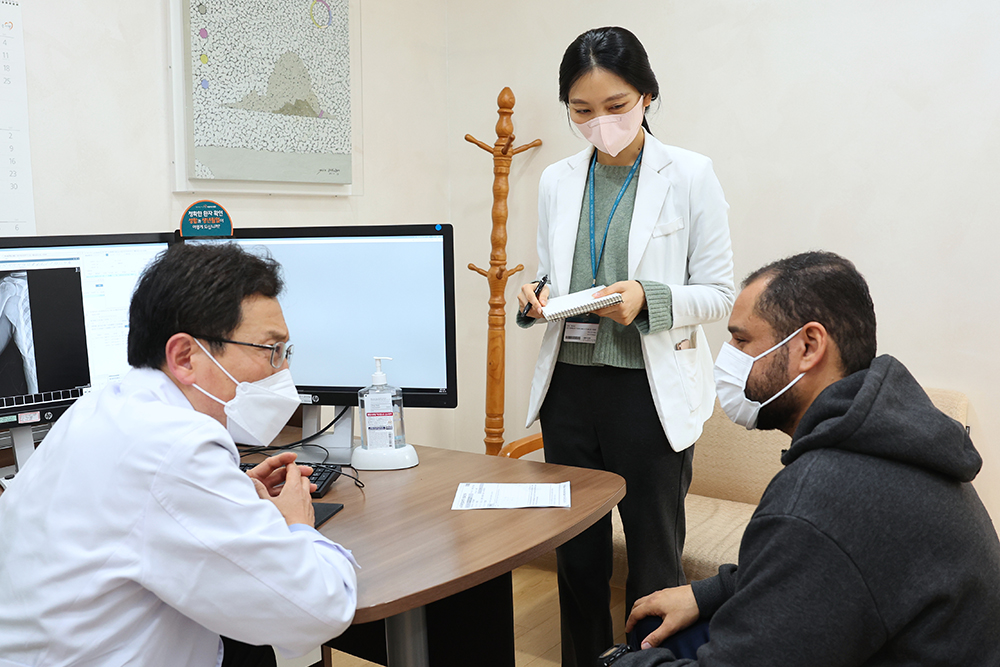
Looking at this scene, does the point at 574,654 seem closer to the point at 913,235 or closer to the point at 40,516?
the point at 40,516

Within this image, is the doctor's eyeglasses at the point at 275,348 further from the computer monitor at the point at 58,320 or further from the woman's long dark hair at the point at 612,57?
the woman's long dark hair at the point at 612,57

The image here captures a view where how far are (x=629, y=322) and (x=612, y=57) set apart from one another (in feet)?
2.00

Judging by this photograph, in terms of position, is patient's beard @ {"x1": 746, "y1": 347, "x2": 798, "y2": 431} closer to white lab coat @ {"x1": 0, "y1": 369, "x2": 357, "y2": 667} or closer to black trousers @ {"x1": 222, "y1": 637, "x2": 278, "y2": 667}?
white lab coat @ {"x1": 0, "y1": 369, "x2": 357, "y2": 667}

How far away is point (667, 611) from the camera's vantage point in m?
1.42

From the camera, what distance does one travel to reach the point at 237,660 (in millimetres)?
1406

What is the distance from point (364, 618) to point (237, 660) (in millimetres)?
419

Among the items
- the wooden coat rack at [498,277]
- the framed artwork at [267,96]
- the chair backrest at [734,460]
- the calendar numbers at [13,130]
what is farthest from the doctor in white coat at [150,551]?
the wooden coat rack at [498,277]

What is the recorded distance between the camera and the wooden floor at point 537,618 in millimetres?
2657

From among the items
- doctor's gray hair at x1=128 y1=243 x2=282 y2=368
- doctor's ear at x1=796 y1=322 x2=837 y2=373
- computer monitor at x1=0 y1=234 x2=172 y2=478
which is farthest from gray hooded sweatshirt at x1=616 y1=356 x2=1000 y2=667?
computer monitor at x1=0 y1=234 x2=172 y2=478

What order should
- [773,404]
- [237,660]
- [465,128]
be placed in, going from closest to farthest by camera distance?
[773,404], [237,660], [465,128]

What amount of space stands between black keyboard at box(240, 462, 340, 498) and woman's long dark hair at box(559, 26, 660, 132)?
41.0 inches

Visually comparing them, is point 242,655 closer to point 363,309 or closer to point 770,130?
point 363,309

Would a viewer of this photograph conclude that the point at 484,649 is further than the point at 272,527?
Yes

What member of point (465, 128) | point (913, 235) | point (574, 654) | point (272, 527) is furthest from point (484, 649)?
point (465, 128)
